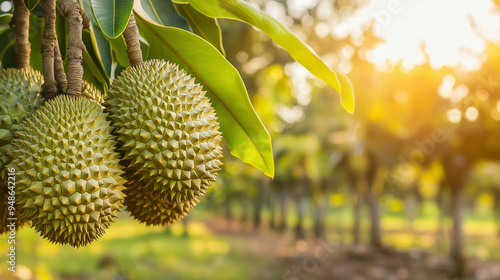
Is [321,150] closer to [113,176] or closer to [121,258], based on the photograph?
[121,258]

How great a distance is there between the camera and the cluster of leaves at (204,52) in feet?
3.29

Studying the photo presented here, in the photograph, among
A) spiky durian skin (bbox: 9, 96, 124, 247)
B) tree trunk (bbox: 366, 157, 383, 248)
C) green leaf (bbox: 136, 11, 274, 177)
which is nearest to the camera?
spiky durian skin (bbox: 9, 96, 124, 247)

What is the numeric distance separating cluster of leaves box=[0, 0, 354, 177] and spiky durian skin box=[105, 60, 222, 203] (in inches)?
4.4

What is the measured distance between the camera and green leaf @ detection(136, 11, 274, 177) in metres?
1.06

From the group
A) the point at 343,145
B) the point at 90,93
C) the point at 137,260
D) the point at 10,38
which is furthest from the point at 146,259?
the point at 90,93

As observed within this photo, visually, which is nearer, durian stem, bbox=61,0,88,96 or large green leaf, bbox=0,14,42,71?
durian stem, bbox=61,0,88,96

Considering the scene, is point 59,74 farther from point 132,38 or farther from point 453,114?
point 453,114

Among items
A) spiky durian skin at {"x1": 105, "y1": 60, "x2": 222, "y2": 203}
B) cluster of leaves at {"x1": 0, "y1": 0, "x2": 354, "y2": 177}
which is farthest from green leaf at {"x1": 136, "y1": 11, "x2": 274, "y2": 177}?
spiky durian skin at {"x1": 105, "y1": 60, "x2": 222, "y2": 203}

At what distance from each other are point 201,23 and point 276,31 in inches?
14.2

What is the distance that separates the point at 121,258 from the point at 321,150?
863 cm

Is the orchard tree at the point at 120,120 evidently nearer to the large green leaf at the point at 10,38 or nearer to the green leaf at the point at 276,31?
the green leaf at the point at 276,31

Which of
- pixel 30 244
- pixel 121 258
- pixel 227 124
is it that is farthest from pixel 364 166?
pixel 227 124

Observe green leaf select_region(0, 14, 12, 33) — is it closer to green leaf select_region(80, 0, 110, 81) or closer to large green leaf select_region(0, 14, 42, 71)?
large green leaf select_region(0, 14, 42, 71)

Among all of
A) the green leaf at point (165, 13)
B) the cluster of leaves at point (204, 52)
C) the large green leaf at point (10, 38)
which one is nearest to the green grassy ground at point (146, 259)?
the large green leaf at point (10, 38)
